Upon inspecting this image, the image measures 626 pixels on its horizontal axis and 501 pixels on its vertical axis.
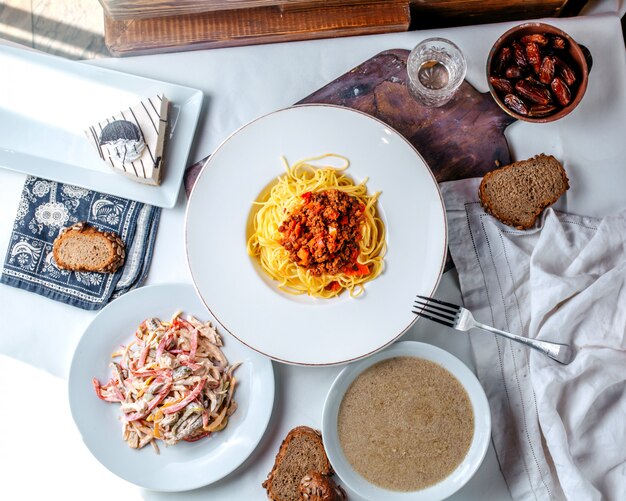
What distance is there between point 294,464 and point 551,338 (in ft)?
3.44

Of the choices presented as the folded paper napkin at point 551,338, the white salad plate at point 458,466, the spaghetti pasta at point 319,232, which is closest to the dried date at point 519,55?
the folded paper napkin at point 551,338

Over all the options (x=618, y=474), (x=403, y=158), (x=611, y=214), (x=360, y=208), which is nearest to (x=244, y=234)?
(x=360, y=208)

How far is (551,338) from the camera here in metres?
2.43

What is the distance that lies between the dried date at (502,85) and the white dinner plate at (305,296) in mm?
424

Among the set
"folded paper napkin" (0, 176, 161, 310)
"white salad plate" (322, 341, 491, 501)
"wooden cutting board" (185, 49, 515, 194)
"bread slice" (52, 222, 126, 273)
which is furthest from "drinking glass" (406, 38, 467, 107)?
"bread slice" (52, 222, 126, 273)

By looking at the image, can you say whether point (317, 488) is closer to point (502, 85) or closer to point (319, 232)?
point (319, 232)

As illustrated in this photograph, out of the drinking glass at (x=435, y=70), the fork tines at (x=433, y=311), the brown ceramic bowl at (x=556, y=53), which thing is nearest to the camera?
the fork tines at (x=433, y=311)

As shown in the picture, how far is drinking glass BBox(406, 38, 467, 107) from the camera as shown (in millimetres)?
2537

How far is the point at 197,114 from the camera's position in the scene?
8.47ft

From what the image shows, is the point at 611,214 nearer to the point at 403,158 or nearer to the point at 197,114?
the point at 403,158

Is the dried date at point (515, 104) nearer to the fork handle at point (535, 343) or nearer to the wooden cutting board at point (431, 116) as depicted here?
the wooden cutting board at point (431, 116)

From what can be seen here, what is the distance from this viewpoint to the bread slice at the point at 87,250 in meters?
2.54

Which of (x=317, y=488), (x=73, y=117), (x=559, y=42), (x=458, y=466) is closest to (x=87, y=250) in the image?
(x=73, y=117)

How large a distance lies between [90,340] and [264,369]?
66 centimetres
